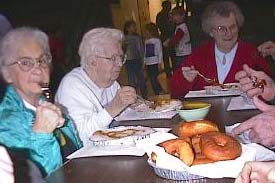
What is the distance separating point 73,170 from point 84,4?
576 cm

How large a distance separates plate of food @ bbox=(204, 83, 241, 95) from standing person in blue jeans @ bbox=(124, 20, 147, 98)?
4142 mm

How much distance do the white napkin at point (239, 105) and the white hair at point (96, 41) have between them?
559 millimetres

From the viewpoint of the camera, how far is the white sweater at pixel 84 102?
2135 millimetres

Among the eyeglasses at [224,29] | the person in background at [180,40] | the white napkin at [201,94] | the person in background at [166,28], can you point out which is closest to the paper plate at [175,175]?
the white napkin at [201,94]

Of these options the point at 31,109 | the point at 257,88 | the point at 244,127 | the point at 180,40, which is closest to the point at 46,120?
the point at 31,109

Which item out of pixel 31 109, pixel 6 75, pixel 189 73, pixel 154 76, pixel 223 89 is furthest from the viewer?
pixel 154 76

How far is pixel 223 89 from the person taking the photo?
8.92 feet

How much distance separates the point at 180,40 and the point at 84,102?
4.66 meters

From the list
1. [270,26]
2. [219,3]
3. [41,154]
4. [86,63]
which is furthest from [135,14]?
[41,154]

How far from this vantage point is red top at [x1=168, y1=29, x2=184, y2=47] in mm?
6871

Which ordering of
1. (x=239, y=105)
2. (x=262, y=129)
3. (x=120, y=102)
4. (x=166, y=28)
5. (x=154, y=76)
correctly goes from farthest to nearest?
(x=166, y=28) → (x=154, y=76) → (x=239, y=105) → (x=120, y=102) → (x=262, y=129)

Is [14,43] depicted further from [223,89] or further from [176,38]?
[176,38]

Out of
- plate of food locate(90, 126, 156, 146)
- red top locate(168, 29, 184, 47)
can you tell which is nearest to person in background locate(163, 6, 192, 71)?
red top locate(168, 29, 184, 47)

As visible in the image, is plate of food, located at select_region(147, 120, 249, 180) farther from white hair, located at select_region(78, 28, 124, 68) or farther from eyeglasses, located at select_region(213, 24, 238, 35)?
eyeglasses, located at select_region(213, 24, 238, 35)
